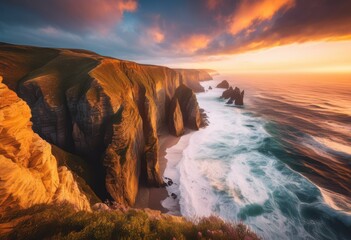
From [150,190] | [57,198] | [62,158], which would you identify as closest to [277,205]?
[150,190]

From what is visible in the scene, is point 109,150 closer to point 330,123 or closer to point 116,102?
point 116,102

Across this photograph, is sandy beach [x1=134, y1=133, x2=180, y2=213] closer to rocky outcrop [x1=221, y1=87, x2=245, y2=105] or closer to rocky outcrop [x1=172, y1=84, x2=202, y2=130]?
rocky outcrop [x1=172, y1=84, x2=202, y2=130]

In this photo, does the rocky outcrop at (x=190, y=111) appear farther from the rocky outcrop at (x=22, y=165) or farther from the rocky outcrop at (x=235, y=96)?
the rocky outcrop at (x=22, y=165)

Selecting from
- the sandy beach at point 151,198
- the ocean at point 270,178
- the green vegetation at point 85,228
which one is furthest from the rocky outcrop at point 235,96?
the green vegetation at point 85,228

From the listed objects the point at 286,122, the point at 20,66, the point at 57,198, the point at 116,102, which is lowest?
the point at 286,122

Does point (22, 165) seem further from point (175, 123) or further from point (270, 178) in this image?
point (175, 123)

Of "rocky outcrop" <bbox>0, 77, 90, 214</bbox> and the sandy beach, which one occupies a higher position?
"rocky outcrop" <bbox>0, 77, 90, 214</bbox>

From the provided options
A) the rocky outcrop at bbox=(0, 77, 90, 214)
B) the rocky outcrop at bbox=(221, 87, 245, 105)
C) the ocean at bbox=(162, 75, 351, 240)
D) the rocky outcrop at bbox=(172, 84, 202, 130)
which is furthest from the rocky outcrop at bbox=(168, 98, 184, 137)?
the rocky outcrop at bbox=(221, 87, 245, 105)
